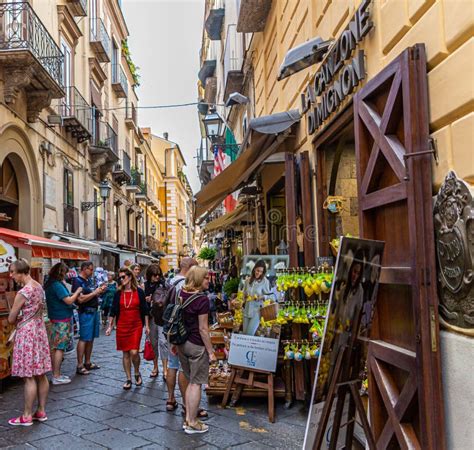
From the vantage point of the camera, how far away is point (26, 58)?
1066 centimetres

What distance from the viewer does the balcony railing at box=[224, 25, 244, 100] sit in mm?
13768

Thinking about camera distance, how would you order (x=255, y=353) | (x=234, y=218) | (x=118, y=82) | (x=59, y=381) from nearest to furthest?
(x=255, y=353)
(x=59, y=381)
(x=234, y=218)
(x=118, y=82)

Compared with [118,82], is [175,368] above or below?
below

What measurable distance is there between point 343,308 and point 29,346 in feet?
11.9

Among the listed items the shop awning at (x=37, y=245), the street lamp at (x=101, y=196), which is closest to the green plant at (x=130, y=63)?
the street lamp at (x=101, y=196)

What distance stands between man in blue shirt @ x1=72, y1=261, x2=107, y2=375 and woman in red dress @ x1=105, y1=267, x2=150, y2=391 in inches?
33.2

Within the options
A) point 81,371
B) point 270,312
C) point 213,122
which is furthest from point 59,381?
point 213,122

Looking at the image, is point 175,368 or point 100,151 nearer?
point 175,368

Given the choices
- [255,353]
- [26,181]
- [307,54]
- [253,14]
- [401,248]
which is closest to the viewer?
[401,248]

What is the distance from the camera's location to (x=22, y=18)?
11203 millimetres

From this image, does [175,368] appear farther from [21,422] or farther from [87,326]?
[87,326]

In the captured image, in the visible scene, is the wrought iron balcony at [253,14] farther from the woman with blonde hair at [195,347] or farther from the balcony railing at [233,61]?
the woman with blonde hair at [195,347]

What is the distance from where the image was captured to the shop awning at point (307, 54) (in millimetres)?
5418

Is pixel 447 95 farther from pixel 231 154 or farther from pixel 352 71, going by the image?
pixel 231 154
